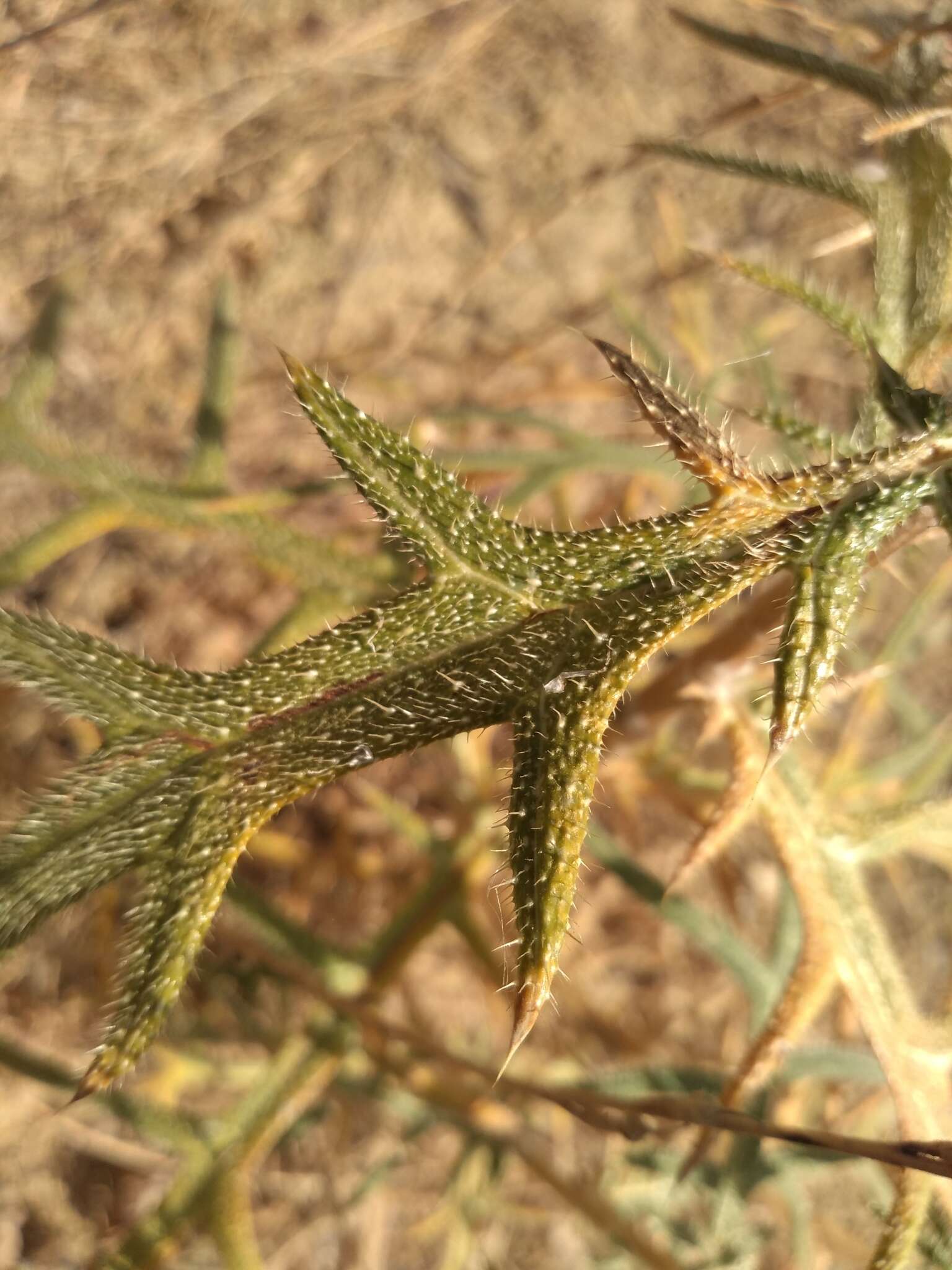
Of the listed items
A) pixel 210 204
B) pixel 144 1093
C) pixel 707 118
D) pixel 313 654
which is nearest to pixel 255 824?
pixel 313 654

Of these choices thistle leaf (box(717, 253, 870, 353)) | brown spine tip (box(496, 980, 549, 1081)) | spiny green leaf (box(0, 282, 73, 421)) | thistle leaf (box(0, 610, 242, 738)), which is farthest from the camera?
spiny green leaf (box(0, 282, 73, 421))

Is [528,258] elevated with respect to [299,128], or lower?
lower

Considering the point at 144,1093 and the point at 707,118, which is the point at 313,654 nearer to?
the point at 144,1093

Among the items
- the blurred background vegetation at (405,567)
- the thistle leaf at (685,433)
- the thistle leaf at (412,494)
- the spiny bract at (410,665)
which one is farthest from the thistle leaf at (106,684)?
the blurred background vegetation at (405,567)

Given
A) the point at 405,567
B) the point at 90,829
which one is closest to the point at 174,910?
the point at 90,829

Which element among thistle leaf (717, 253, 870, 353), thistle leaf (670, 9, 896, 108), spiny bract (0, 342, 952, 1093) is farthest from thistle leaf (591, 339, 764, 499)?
thistle leaf (670, 9, 896, 108)

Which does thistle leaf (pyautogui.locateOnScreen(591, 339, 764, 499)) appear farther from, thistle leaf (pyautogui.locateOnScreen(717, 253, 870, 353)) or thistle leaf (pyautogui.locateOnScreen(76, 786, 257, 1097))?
thistle leaf (pyautogui.locateOnScreen(76, 786, 257, 1097))
